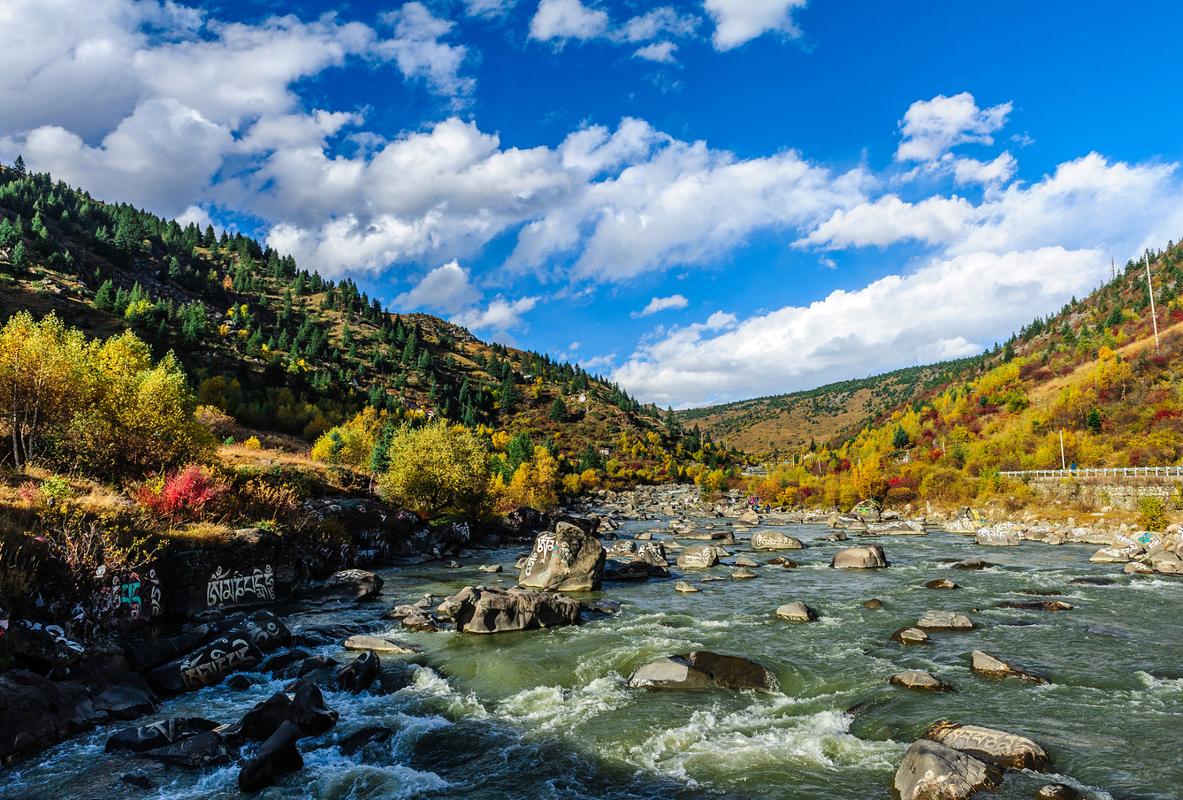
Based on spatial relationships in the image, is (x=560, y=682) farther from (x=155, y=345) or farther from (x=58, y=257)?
(x=58, y=257)

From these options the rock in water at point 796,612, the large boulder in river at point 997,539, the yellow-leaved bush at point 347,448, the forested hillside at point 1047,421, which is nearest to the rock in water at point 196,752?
the rock in water at point 796,612

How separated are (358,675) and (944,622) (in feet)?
72.1

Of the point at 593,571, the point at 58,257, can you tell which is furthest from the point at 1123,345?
the point at 58,257

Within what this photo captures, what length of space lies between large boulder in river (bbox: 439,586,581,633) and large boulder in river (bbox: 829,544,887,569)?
23.0 metres

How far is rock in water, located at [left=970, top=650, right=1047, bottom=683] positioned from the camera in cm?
1711

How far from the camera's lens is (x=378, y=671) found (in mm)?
18844

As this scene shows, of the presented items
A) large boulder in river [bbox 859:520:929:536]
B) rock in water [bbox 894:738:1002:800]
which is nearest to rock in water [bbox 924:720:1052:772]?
rock in water [bbox 894:738:1002:800]

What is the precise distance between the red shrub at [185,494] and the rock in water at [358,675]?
15962 millimetres

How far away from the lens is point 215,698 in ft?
55.2

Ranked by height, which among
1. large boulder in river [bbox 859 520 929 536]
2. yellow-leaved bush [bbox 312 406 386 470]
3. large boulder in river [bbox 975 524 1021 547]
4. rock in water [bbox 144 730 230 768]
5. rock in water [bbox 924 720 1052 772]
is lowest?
large boulder in river [bbox 859 520 929 536]

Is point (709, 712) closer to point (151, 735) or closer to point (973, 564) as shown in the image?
point (151, 735)

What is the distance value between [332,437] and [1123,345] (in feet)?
499

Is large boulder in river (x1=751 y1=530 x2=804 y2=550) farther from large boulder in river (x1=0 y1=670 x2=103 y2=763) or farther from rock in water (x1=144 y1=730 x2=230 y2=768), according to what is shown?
large boulder in river (x1=0 y1=670 x2=103 y2=763)

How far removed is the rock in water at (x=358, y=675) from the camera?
1773 centimetres
